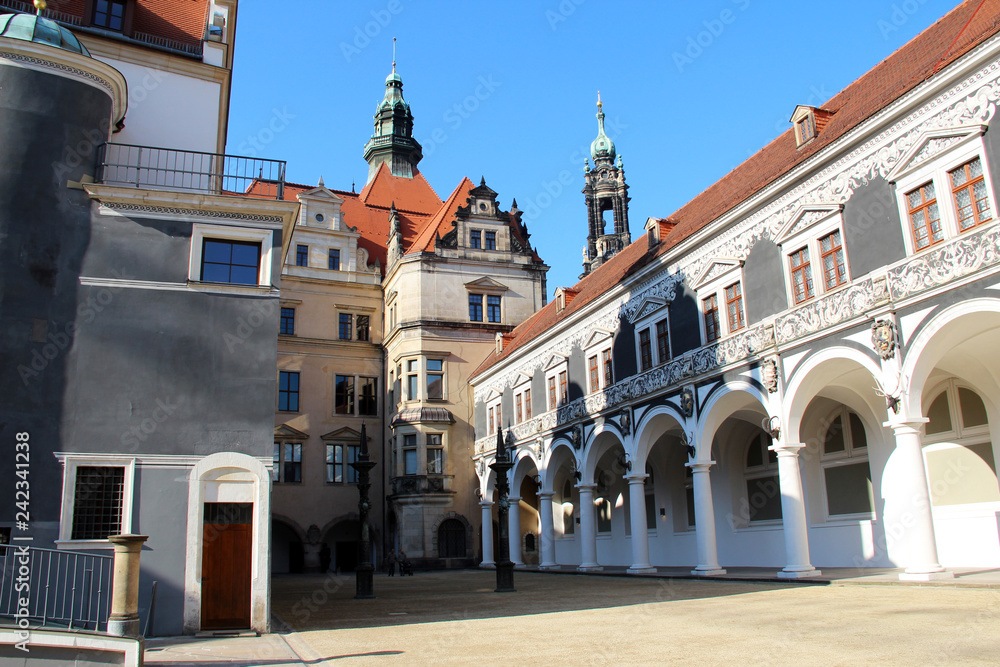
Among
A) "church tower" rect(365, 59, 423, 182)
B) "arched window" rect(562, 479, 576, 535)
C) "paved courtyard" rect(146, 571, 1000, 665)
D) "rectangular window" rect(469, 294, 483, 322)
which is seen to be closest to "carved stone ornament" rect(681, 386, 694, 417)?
"paved courtyard" rect(146, 571, 1000, 665)

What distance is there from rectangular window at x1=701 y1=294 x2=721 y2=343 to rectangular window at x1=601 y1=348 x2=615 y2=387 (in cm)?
506

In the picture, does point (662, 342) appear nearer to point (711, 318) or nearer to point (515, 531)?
point (711, 318)

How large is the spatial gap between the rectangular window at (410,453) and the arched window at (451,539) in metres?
2.82

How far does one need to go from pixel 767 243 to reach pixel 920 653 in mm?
12793

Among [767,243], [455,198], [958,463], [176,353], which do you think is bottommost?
[958,463]

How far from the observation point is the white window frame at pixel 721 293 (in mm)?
20013

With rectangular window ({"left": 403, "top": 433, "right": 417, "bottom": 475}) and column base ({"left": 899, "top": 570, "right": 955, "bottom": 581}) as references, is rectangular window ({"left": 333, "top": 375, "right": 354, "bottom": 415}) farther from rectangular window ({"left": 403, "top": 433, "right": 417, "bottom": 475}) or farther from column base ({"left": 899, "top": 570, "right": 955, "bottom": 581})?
column base ({"left": 899, "top": 570, "right": 955, "bottom": 581})

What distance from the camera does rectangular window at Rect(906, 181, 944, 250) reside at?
1476 centimetres

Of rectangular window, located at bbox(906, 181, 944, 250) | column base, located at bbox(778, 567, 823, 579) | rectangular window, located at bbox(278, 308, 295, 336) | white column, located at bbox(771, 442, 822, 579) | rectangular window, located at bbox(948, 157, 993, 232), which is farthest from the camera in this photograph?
rectangular window, located at bbox(278, 308, 295, 336)

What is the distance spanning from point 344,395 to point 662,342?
21176mm

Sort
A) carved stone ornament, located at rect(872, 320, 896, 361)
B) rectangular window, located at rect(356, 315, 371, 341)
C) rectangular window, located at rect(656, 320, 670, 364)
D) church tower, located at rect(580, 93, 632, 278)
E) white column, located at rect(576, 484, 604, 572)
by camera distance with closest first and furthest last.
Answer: carved stone ornament, located at rect(872, 320, 896, 361)
rectangular window, located at rect(656, 320, 670, 364)
white column, located at rect(576, 484, 604, 572)
rectangular window, located at rect(356, 315, 371, 341)
church tower, located at rect(580, 93, 632, 278)

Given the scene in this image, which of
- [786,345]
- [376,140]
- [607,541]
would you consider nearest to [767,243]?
[786,345]

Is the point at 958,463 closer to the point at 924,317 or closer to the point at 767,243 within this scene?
Answer: the point at 924,317

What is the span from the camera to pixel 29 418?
41.9ft
